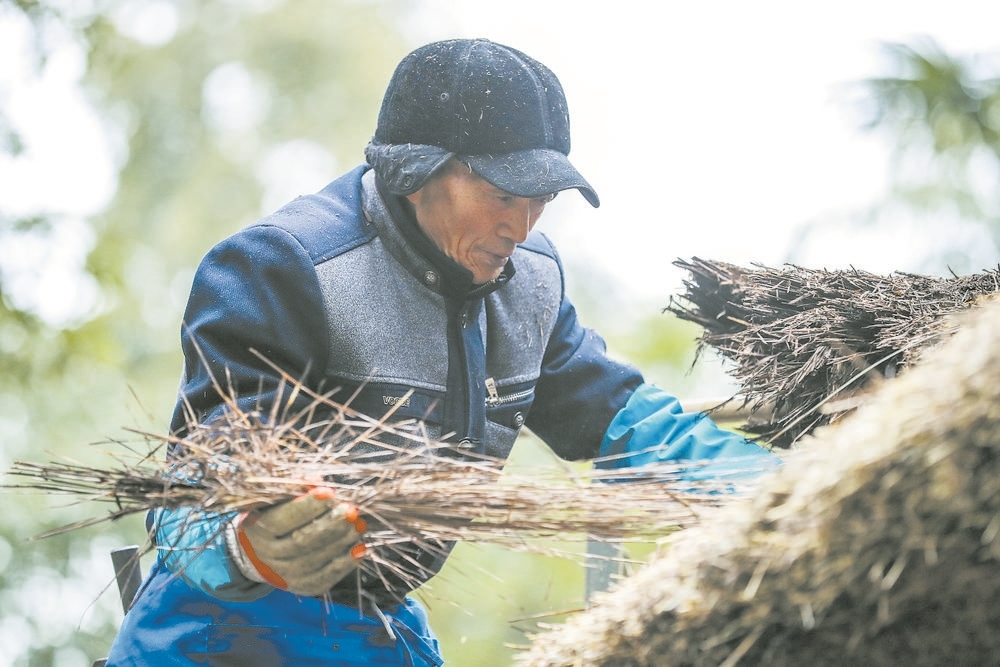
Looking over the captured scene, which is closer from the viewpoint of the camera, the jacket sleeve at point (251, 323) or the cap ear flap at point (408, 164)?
the jacket sleeve at point (251, 323)

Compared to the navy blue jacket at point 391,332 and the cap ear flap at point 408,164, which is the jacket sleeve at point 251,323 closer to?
the navy blue jacket at point 391,332

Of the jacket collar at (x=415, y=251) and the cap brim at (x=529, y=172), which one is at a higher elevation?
the cap brim at (x=529, y=172)

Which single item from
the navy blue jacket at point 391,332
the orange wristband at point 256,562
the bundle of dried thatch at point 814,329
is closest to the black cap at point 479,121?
the navy blue jacket at point 391,332

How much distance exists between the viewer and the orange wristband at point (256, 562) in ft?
6.11

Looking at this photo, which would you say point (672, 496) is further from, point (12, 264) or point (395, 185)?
point (12, 264)

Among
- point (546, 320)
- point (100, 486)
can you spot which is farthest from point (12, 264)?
point (100, 486)

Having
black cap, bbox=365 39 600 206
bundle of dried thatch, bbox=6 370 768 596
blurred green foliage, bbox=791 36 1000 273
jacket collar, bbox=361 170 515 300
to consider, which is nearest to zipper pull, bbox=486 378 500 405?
jacket collar, bbox=361 170 515 300

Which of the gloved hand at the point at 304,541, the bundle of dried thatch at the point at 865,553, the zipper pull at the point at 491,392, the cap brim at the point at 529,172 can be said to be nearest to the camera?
the bundle of dried thatch at the point at 865,553

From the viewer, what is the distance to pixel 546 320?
285cm

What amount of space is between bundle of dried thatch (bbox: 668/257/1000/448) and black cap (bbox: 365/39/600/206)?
1.43ft

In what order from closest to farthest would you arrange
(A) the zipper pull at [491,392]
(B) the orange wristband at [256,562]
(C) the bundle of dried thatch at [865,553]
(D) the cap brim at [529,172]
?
(C) the bundle of dried thatch at [865,553]
(B) the orange wristband at [256,562]
(D) the cap brim at [529,172]
(A) the zipper pull at [491,392]

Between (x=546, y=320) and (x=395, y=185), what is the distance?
611mm

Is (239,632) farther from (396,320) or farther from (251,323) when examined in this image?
(396,320)

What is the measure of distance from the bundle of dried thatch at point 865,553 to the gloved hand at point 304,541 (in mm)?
463
